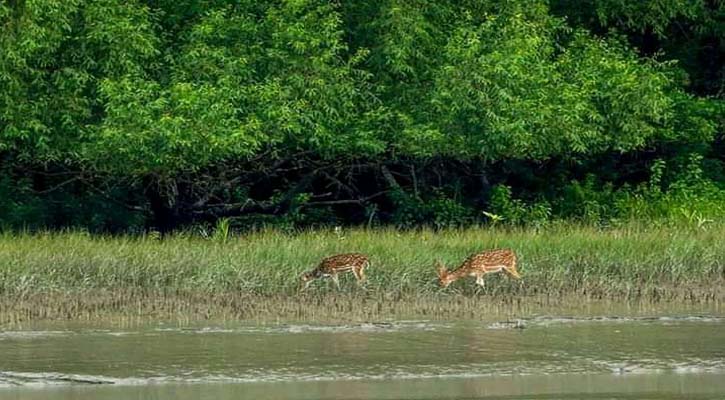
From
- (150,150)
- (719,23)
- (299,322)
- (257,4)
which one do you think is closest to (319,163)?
(257,4)

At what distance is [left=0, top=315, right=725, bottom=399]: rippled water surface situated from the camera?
41.5ft

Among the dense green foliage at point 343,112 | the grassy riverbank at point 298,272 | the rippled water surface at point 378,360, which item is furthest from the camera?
the dense green foliage at point 343,112

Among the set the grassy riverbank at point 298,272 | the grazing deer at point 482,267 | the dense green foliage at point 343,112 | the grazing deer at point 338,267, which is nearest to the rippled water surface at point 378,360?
the grassy riverbank at point 298,272

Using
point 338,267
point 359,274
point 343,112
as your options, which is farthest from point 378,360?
point 343,112

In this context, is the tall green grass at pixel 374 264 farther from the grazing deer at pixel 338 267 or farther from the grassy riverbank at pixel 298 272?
the grazing deer at pixel 338 267

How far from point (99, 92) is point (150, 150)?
151 cm

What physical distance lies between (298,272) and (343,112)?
6387mm

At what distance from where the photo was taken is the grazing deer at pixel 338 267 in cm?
1809

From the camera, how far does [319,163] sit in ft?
90.2

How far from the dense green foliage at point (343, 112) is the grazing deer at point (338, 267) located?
494cm

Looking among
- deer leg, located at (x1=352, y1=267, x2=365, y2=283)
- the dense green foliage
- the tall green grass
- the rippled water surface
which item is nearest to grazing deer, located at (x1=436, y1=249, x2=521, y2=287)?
the tall green grass

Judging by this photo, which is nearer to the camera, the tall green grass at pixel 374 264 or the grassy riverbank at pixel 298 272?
the grassy riverbank at pixel 298 272

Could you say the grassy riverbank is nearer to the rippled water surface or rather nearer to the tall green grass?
the tall green grass

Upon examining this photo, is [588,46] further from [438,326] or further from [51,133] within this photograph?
[438,326]
